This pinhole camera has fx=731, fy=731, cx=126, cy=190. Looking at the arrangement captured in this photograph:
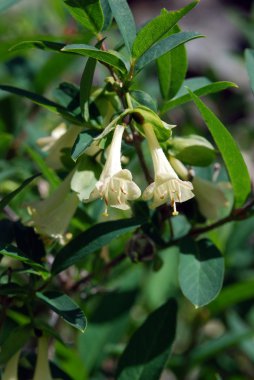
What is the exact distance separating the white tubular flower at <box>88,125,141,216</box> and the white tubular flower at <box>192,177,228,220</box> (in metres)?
0.28

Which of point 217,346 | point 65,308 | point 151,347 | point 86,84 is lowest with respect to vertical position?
point 217,346

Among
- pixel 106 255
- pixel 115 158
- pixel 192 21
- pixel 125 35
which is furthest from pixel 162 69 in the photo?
pixel 192 21

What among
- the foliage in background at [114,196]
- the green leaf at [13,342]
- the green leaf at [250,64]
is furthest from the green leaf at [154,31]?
the green leaf at [13,342]

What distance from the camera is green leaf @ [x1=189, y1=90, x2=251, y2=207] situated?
1107 mm

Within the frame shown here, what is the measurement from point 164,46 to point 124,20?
0.09 metres

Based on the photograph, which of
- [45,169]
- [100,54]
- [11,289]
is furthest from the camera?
[45,169]

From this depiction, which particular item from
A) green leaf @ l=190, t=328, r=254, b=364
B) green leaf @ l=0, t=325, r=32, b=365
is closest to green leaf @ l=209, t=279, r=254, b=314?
green leaf @ l=190, t=328, r=254, b=364

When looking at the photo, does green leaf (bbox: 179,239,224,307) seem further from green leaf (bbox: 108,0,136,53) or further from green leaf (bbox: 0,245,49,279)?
green leaf (bbox: 108,0,136,53)

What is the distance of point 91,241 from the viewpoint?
1166 millimetres

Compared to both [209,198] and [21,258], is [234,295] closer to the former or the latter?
[209,198]

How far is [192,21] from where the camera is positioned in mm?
5590

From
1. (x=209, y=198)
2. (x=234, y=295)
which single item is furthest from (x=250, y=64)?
(x=234, y=295)

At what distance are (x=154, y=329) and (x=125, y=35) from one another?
54cm

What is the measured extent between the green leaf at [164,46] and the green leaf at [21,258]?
1.06 ft
